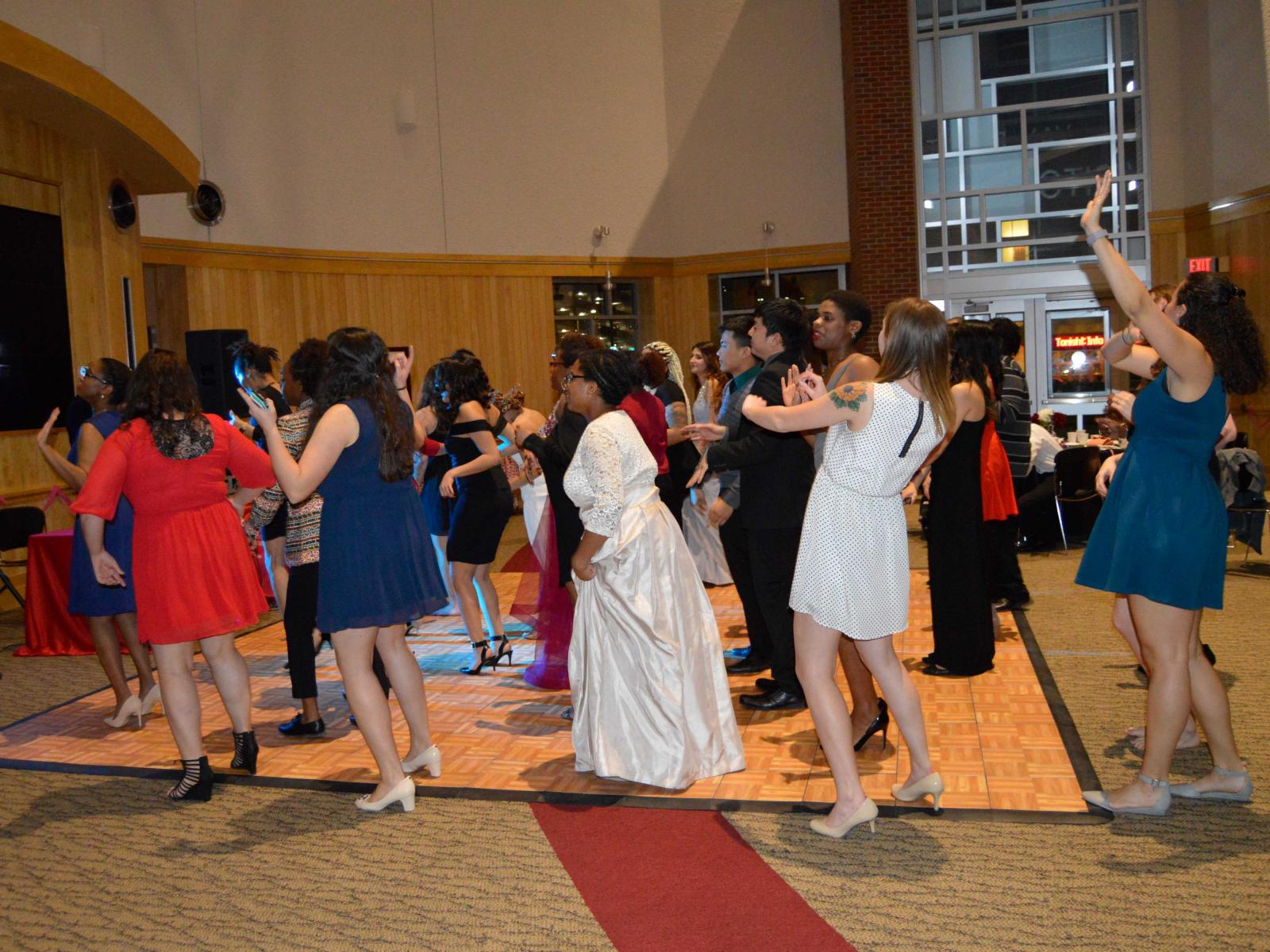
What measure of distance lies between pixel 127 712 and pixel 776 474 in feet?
10.1

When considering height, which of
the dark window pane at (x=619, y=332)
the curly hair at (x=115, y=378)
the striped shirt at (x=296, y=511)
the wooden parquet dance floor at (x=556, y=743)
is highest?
the dark window pane at (x=619, y=332)

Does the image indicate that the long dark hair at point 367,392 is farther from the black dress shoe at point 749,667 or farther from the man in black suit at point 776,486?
the black dress shoe at point 749,667

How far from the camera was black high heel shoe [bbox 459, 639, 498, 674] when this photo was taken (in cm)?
555

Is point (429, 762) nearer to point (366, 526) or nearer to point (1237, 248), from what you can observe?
point (366, 526)

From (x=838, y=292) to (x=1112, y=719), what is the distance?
2002 mm

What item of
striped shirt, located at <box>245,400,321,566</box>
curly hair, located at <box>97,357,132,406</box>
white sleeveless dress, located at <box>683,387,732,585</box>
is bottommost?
white sleeveless dress, located at <box>683,387,732,585</box>

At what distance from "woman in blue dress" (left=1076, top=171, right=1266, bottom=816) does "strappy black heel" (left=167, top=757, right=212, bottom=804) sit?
3.01 m

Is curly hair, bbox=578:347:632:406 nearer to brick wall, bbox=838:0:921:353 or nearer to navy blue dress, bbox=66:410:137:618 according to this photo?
navy blue dress, bbox=66:410:137:618

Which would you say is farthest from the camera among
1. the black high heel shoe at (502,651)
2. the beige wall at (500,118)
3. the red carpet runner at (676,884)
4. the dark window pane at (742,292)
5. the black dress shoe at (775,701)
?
the dark window pane at (742,292)

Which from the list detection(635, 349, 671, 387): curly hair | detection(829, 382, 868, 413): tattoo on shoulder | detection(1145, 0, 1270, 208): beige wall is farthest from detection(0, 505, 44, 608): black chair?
detection(1145, 0, 1270, 208): beige wall

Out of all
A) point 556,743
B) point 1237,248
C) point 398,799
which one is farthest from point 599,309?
point 398,799

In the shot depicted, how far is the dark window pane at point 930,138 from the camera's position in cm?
1414

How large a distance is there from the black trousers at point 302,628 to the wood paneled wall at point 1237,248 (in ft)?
34.0

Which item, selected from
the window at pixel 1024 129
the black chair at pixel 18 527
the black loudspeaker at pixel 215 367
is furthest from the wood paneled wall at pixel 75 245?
the window at pixel 1024 129
